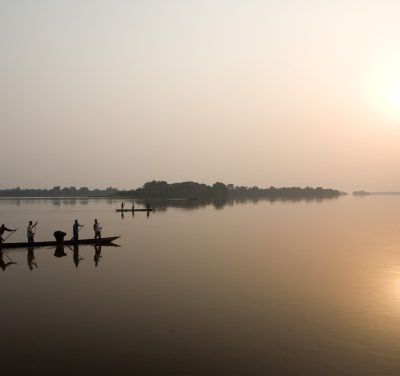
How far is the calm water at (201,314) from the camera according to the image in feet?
40.8

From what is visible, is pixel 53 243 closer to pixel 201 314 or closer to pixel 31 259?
pixel 31 259

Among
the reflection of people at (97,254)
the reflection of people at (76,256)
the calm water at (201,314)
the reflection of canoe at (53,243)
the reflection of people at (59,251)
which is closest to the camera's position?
the calm water at (201,314)

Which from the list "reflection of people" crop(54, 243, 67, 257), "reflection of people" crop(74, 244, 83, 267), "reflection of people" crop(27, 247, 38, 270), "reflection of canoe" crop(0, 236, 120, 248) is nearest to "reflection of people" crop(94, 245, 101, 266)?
"reflection of canoe" crop(0, 236, 120, 248)

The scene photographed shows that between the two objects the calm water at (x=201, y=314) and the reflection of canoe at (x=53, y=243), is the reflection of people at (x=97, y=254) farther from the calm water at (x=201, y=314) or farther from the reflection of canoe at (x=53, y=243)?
the reflection of canoe at (x=53, y=243)

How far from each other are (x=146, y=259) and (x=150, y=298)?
36.3ft

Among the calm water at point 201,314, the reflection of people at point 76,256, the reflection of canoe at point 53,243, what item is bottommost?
the calm water at point 201,314

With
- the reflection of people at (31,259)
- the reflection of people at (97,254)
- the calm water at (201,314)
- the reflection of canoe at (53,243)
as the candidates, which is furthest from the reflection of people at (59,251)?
the reflection of people at (97,254)

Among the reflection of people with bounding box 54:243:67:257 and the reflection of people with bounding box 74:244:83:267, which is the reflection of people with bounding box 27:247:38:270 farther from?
the reflection of people with bounding box 74:244:83:267

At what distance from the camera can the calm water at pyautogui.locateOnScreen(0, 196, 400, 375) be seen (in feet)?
40.8

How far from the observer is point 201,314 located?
55.6ft

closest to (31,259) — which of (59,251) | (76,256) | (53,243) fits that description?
(76,256)

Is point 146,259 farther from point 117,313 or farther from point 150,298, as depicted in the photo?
point 117,313

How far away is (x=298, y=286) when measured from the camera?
867 inches

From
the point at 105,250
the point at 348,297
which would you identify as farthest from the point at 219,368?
the point at 105,250
